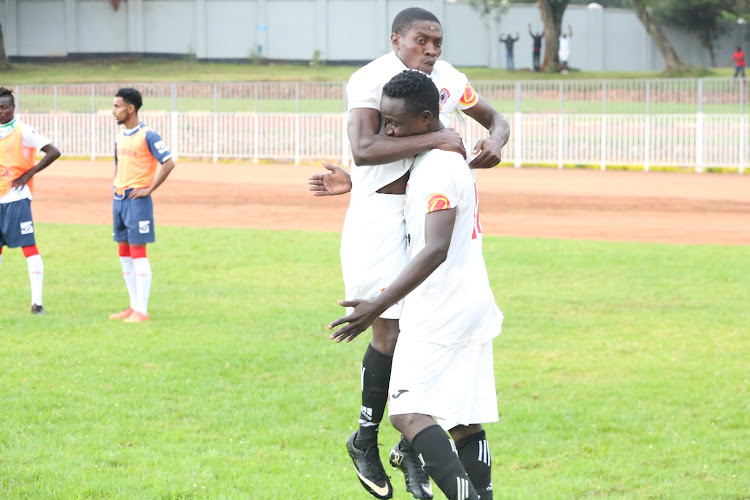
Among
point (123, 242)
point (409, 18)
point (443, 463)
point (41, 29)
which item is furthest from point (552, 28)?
point (443, 463)

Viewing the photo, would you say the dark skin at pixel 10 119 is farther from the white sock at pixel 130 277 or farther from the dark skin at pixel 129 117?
the white sock at pixel 130 277

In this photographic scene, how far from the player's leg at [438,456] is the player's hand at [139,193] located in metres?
6.99

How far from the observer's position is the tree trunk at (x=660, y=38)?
2141 inches

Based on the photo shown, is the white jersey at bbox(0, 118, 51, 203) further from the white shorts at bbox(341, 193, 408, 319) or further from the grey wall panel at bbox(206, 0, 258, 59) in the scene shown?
the grey wall panel at bbox(206, 0, 258, 59)

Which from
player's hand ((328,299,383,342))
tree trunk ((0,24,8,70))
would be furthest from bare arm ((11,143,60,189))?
tree trunk ((0,24,8,70))

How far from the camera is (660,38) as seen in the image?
54.9 metres

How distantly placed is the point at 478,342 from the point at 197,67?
5600 centimetres

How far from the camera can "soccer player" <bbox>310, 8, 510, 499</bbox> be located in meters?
4.63

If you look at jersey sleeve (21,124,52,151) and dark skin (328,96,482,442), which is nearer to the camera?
dark skin (328,96,482,442)

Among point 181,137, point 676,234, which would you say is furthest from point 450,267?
point 181,137

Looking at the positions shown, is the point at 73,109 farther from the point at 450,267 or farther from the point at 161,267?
the point at 450,267

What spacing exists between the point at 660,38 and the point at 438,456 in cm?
5390

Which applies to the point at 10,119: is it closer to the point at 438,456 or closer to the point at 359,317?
the point at 359,317

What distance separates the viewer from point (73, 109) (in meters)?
35.4
